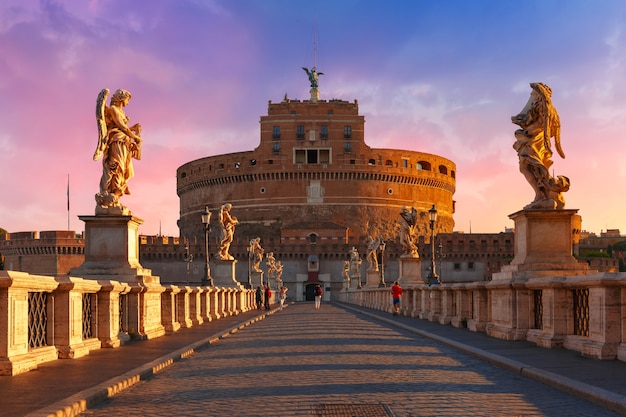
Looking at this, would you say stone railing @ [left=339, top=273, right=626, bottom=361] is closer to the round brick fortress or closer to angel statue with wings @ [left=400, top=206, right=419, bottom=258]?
angel statue with wings @ [left=400, top=206, right=419, bottom=258]

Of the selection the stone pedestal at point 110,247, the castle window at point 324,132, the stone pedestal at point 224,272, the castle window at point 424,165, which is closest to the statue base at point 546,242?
the stone pedestal at point 110,247

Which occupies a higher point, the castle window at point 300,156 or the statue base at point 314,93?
the statue base at point 314,93

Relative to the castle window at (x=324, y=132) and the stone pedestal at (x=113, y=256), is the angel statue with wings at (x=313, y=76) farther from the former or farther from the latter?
the stone pedestal at (x=113, y=256)

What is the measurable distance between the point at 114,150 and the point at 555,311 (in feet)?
26.5

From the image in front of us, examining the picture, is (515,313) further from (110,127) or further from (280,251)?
(280,251)

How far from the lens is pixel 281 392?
8.13 m

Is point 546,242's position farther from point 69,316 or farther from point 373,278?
point 373,278

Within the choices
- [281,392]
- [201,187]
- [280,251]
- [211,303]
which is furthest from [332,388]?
[201,187]

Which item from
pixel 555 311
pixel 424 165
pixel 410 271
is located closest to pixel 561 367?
pixel 555 311

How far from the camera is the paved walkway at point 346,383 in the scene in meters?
7.11

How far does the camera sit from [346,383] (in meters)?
8.77

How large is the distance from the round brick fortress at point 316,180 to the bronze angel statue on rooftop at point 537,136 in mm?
83423

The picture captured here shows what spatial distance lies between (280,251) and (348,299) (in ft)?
94.3

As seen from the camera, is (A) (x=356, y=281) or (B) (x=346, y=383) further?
(A) (x=356, y=281)
